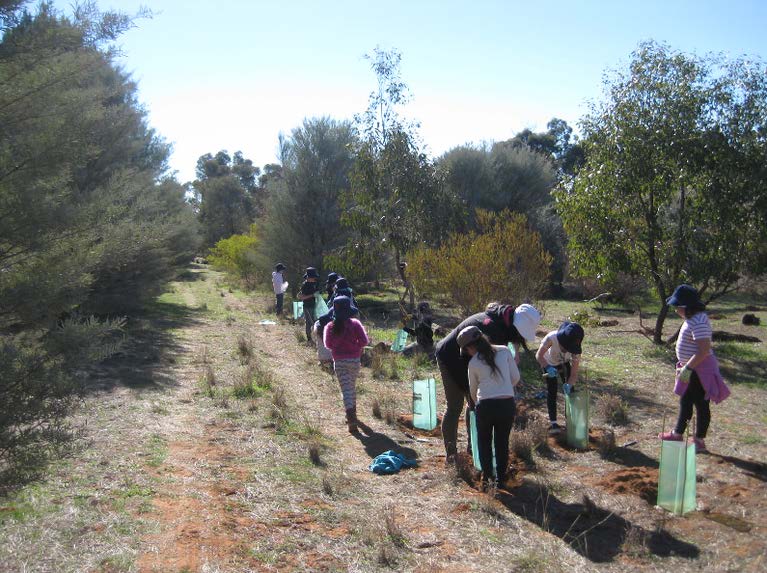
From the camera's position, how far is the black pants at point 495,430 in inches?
234

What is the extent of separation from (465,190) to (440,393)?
20.2 metres

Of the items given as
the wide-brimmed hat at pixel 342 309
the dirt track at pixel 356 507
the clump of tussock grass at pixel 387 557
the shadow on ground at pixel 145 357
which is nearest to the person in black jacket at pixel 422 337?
the dirt track at pixel 356 507

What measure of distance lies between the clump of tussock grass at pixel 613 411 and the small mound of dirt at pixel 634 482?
1.94m

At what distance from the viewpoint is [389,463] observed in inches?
Answer: 270

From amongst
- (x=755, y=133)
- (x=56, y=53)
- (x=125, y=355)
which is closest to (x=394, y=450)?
(x=56, y=53)

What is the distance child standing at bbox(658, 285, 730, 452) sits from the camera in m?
6.62

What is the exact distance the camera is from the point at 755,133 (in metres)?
13.1

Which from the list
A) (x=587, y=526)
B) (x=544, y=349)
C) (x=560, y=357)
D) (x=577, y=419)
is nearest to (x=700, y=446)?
(x=577, y=419)

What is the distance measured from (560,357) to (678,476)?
2551 mm

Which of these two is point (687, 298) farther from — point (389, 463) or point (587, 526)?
point (389, 463)

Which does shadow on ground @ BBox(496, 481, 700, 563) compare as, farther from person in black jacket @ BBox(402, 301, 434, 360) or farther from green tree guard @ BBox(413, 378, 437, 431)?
person in black jacket @ BBox(402, 301, 434, 360)

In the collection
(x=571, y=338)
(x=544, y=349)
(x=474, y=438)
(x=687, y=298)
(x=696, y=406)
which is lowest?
(x=474, y=438)

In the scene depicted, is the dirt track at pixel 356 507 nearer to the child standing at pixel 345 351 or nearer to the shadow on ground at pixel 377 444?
the shadow on ground at pixel 377 444

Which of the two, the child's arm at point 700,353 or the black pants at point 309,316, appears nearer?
the child's arm at point 700,353
